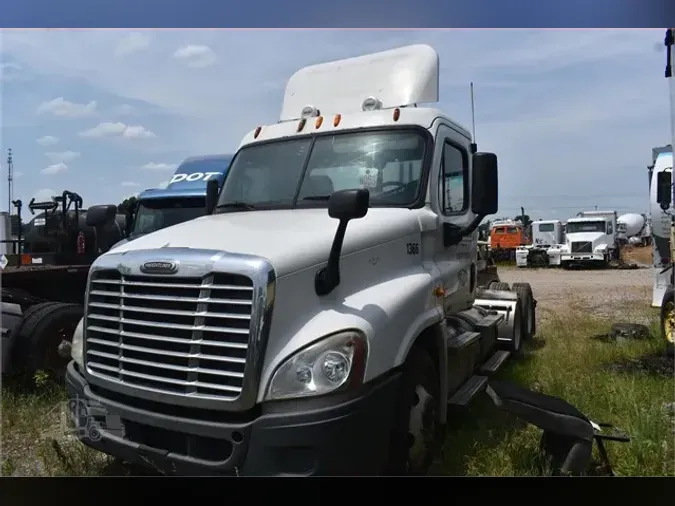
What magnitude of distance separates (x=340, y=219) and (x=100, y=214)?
2.01 m

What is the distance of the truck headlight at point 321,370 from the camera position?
2.51 metres

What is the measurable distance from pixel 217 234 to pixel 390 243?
0.97 metres

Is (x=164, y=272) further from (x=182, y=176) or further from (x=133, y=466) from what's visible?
(x=182, y=176)

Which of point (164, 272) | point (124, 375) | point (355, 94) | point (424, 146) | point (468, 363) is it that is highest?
point (355, 94)

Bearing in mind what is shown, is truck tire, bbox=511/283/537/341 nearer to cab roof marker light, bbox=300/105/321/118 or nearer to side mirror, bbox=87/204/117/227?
cab roof marker light, bbox=300/105/321/118

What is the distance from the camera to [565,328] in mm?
5367

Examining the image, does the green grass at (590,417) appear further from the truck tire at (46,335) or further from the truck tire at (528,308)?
the truck tire at (46,335)

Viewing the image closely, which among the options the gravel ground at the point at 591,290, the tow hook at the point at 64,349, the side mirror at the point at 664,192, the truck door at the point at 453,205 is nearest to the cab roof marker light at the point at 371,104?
the truck door at the point at 453,205

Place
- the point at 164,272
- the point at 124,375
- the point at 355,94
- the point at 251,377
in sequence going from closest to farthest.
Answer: the point at 251,377, the point at 164,272, the point at 124,375, the point at 355,94

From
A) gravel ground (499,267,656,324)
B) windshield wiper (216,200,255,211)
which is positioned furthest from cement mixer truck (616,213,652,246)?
windshield wiper (216,200,255,211)

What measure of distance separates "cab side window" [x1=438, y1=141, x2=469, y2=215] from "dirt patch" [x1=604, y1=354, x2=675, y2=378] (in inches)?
70.6

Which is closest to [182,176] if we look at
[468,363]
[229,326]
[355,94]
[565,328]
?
[355,94]

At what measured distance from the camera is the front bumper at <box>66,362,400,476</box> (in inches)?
97.6

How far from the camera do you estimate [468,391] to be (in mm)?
4004
